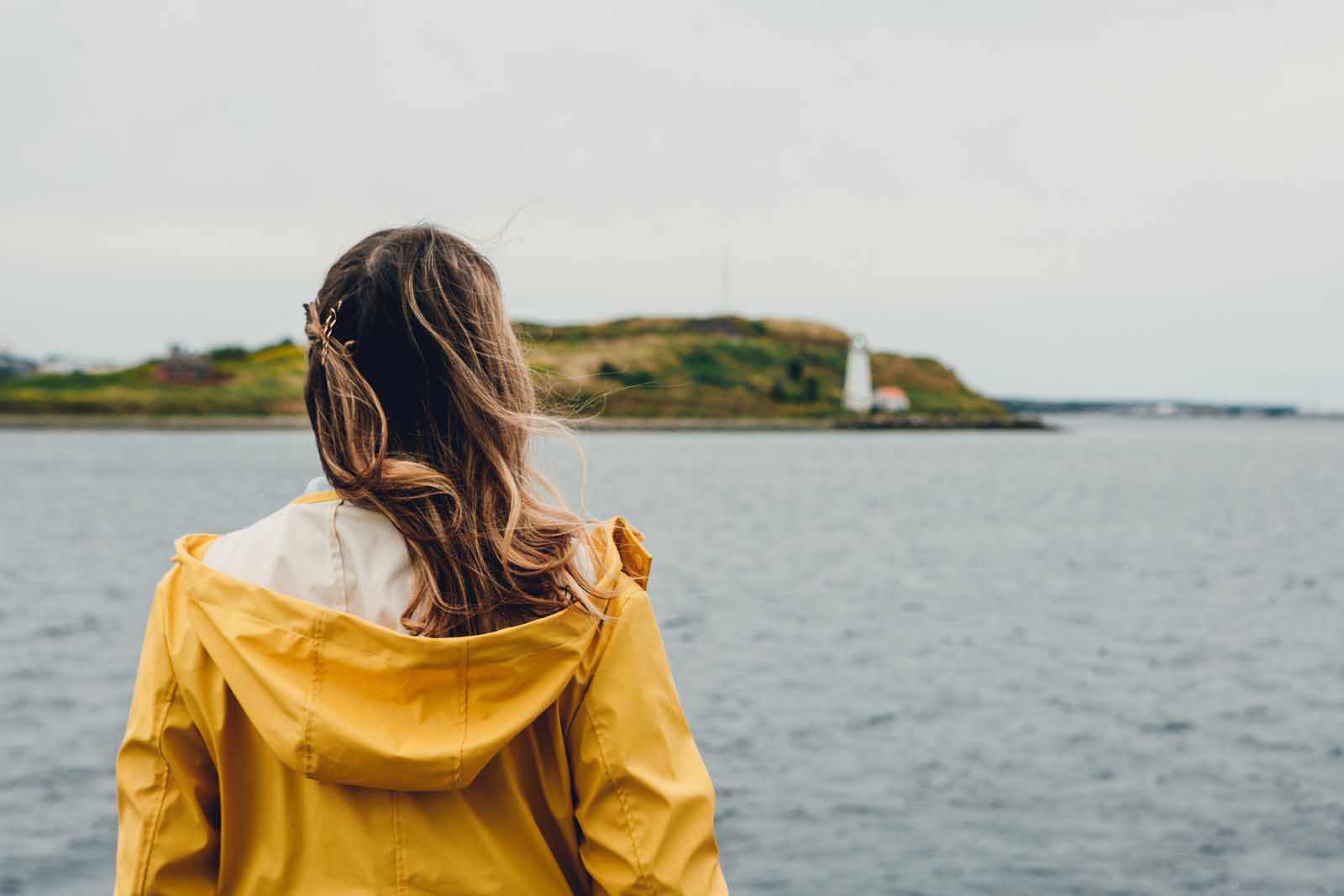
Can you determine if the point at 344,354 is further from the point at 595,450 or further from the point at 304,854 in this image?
the point at 595,450

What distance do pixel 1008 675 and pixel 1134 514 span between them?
31818mm

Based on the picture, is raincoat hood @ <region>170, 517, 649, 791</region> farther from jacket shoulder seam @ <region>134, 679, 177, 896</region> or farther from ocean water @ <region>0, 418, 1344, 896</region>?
ocean water @ <region>0, 418, 1344, 896</region>

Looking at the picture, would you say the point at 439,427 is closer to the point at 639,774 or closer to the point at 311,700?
the point at 311,700

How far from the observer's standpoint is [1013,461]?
86.0 meters

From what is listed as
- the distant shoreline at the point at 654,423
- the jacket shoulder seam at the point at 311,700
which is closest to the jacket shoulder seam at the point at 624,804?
the jacket shoulder seam at the point at 311,700

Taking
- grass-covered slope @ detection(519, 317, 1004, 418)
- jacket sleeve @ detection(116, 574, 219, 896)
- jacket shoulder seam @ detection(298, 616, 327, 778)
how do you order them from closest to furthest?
1. jacket shoulder seam @ detection(298, 616, 327, 778)
2. jacket sleeve @ detection(116, 574, 219, 896)
3. grass-covered slope @ detection(519, 317, 1004, 418)

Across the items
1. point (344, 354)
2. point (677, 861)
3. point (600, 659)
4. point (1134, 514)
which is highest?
point (344, 354)

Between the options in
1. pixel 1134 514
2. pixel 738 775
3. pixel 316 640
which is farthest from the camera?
pixel 1134 514

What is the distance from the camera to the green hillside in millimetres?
112688

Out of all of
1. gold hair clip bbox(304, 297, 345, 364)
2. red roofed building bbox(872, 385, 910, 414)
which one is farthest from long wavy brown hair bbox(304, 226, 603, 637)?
red roofed building bbox(872, 385, 910, 414)

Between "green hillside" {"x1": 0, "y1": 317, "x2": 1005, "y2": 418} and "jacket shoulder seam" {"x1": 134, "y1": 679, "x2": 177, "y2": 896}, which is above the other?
"green hillside" {"x1": 0, "y1": 317, "x2": 1005, "y2": 418}

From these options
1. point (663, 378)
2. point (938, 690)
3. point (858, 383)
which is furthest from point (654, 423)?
point (938, 690)

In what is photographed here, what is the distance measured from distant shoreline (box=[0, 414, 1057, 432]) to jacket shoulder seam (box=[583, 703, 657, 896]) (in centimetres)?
8556

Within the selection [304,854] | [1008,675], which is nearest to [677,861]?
[304,854]
